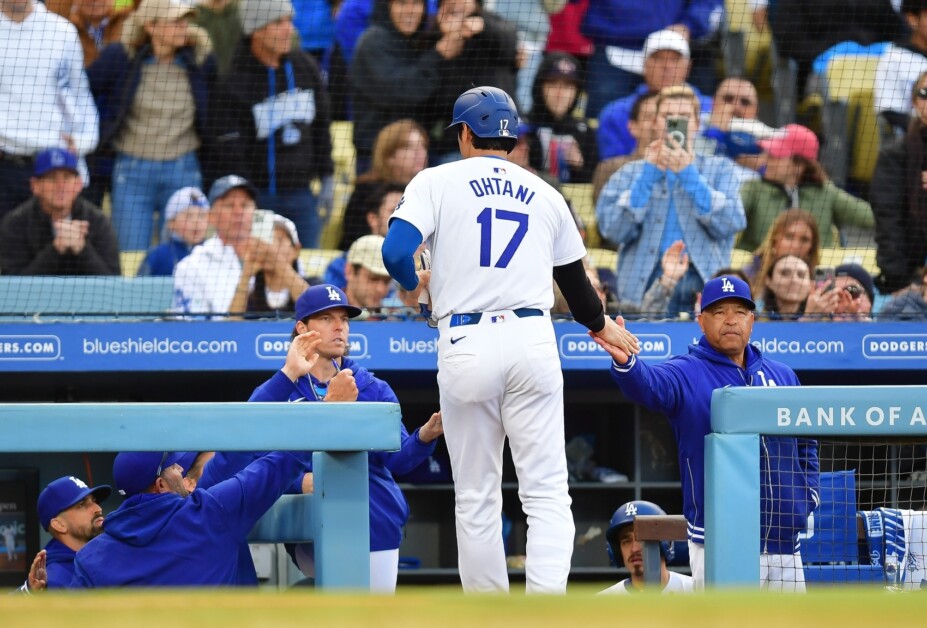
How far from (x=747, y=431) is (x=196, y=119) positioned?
605 centimetres

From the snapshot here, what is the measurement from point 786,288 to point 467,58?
2539mm

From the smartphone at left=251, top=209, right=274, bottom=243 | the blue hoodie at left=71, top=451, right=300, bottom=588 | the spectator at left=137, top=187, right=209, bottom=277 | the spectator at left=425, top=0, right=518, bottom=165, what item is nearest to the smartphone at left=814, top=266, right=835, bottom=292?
the spectator at left=425, top=0, right=518, bottom=165

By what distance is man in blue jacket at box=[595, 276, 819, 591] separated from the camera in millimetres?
4688

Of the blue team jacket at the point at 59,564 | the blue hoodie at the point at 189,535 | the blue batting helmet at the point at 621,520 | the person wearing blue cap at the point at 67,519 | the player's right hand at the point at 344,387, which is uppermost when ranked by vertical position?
the player's right hand at the point at 344,387

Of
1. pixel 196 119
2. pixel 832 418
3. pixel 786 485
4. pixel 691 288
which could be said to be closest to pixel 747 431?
pixel 832 418

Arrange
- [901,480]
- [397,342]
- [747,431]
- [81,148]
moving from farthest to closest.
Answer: [81,148] < [397,342] < [901,480] < [747,431]

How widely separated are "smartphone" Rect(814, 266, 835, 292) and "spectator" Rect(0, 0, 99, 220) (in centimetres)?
461

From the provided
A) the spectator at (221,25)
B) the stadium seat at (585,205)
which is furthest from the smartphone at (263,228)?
the stadium seat at (585,205)

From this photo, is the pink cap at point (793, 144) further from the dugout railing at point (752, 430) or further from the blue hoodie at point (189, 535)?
the blue hoodie at point (189, 535)

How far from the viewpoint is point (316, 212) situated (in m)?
9.09

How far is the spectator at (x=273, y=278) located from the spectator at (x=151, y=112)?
795 mm

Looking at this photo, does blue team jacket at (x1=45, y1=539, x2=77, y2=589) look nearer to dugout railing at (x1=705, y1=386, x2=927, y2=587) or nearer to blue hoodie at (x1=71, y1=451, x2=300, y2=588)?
blue hoodie at (x1=71, y1=451, x2=300, y2=588)

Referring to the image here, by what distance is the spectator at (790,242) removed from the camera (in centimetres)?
866

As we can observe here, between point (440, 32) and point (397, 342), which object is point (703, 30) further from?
point (397, 342)
